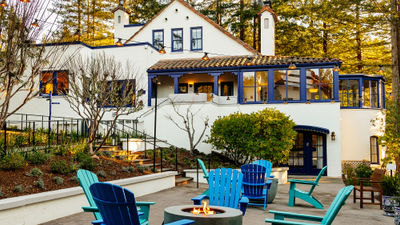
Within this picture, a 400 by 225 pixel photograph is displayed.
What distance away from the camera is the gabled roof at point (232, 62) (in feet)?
66.0

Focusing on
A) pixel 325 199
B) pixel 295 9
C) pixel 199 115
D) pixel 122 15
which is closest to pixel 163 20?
pixel 122 15

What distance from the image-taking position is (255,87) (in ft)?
68.1

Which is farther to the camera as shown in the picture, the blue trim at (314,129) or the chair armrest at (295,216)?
the blue trim at (314,129)

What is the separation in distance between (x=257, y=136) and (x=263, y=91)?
470cm

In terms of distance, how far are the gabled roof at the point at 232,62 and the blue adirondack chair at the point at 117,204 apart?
16.7 meters

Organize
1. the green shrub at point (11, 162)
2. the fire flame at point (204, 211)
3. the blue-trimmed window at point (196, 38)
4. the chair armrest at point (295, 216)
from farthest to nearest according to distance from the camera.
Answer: the blue-trimmed window at point (196, 38), the green shrub at point (11, 162), the fire flame at point (204, 211), the chair armrest at point (295, 216)

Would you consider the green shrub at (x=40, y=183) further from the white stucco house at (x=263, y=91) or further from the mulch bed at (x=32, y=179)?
the white stucco house at (x=263, y=91)

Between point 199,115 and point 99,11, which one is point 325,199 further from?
point 99,11

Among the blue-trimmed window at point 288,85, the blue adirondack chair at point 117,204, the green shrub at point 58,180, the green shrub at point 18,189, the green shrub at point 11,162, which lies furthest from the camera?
the blue-trimmed window at point 288,85

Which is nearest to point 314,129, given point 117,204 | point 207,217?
point 207,217

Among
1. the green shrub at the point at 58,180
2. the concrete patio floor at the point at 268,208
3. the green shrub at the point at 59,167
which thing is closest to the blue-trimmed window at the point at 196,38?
the concrete patio floor at the point at 268,208

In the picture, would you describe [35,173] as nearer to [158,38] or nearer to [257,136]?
[257,136]

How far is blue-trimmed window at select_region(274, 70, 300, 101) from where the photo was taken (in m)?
20.4

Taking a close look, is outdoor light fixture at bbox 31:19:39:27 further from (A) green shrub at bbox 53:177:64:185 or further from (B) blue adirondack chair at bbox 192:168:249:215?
(B) blue adirondack chair at bbox 192:168:249:215
